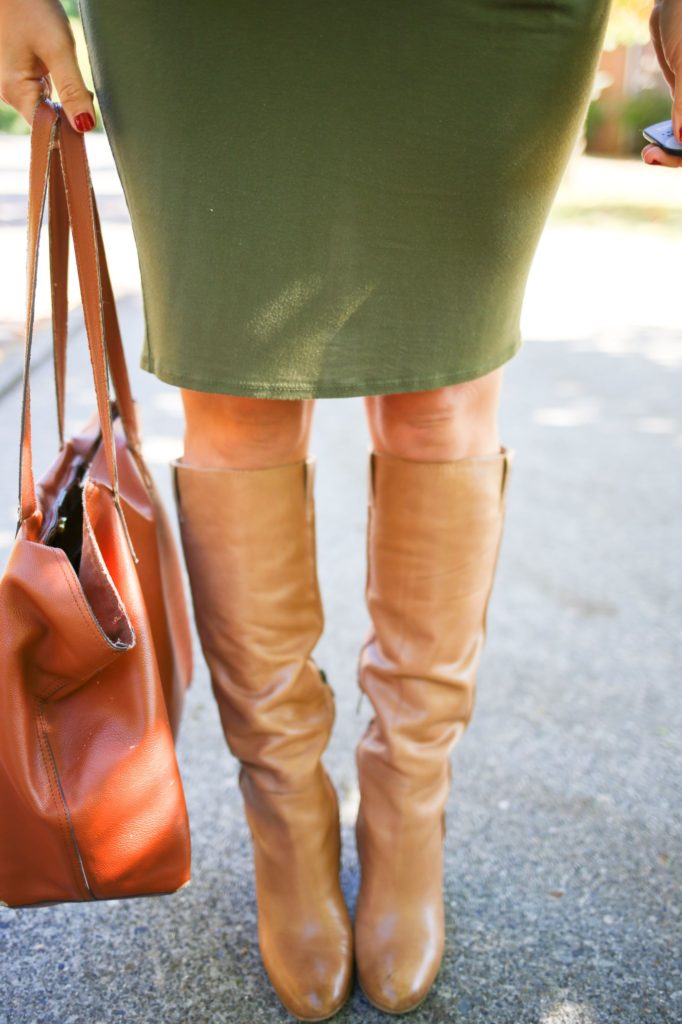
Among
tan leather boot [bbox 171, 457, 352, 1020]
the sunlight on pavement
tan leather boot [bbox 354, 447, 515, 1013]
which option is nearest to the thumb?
tan leather boot [bbox 171, 457, 352, 1020]

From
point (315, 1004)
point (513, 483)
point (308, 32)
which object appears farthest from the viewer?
point (513, 483)

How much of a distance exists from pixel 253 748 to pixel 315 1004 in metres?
0.30

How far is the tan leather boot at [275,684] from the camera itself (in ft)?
3.82

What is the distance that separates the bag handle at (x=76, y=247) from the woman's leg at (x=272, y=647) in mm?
126

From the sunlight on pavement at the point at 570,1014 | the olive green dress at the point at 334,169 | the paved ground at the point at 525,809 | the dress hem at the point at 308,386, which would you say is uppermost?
the olive green dress at the point at 334,169

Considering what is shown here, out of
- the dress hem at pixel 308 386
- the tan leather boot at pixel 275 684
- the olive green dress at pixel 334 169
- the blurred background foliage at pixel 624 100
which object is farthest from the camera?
the blurred background foliage at pixel 624 100

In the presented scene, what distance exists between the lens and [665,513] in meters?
2.61

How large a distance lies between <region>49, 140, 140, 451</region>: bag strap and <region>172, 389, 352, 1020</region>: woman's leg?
127mm

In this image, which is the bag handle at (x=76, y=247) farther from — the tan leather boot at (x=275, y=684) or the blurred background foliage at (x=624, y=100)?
the blurred background foliage at (x=624, y=100)

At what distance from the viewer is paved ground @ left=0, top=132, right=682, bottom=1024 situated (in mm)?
1165

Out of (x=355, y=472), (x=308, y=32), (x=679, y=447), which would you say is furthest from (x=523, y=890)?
(x=679, y=447)

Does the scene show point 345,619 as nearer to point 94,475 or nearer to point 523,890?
point 523,890

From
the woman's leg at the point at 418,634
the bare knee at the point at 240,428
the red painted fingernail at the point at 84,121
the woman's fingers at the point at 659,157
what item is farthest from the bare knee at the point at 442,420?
the red painted fingernail at the point at 84,121

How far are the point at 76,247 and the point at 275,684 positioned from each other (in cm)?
57
